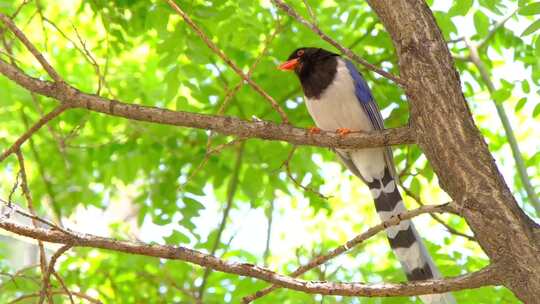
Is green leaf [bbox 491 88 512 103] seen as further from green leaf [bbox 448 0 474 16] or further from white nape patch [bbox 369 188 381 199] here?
white nape patch [bbox 369 188 381 199]

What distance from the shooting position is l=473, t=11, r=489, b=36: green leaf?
5359 millimetres

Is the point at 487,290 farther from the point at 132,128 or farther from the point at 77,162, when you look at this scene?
the point at 77,162

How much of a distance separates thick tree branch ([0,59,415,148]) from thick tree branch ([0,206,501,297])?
0.57 m

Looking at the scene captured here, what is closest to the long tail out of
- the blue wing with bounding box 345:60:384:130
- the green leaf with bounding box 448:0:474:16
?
the blue wing with bounding box 345:60:384:130

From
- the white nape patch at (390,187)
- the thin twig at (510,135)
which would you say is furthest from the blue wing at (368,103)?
the thin twig at (510,135)

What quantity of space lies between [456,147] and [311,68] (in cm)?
260

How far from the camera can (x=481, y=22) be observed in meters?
5.38

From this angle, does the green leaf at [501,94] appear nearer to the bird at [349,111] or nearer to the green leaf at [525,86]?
the green leaf at [525,86]

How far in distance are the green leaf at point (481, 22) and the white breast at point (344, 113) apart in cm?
101

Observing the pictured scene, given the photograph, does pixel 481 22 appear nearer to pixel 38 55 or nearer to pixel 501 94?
pixel 501 94

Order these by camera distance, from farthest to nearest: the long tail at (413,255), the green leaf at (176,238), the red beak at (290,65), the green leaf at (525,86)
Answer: the red beak at (290,65), the green leaf at (176,238), the green leaf at (525,86), the long tail at (413,255)

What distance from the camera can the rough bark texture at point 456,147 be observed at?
3.02 meters

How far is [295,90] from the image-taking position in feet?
20.3

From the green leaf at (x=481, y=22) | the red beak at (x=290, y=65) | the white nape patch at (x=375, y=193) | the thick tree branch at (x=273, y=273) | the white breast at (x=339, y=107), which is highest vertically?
the red beak at (x=290, y=65)
